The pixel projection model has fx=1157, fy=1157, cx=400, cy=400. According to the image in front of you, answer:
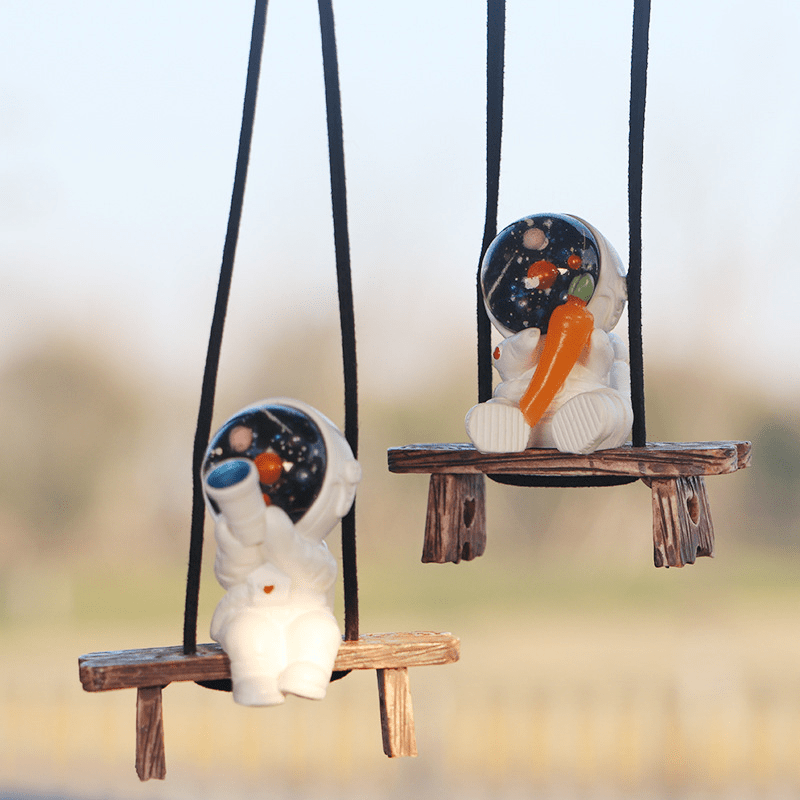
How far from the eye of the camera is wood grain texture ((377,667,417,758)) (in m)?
1.40

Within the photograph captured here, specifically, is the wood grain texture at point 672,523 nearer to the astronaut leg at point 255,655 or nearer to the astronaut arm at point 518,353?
the astronaut arm at point 518,353

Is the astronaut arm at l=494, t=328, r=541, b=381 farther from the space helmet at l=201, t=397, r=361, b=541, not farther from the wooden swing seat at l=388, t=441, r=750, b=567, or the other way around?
the space helmet at l=201, t=397, r=361, b=541

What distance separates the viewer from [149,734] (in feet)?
4.42

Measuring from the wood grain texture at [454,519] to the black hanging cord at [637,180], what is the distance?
0.90 ft

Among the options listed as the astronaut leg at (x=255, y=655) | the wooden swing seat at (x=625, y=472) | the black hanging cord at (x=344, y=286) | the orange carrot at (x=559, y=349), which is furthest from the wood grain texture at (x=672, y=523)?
the astronaut leg at (x=255, y=655)

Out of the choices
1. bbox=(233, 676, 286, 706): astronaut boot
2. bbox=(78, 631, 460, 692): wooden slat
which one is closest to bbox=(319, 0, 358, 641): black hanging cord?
bbox=(78, 631, 460, 692): wooden slat

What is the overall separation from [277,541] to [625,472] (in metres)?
0.44

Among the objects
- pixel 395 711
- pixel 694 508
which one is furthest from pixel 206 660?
pixel 694 508

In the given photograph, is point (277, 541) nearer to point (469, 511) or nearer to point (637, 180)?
point (469, 511)

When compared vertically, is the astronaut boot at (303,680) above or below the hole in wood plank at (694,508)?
below

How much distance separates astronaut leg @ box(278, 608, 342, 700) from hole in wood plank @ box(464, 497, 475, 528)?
369mm

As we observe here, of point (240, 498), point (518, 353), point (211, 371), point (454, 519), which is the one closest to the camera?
point (240, 498)

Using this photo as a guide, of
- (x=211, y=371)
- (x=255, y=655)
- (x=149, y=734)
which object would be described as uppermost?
(x=211, y=371)

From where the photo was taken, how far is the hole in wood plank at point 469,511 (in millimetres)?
1623
